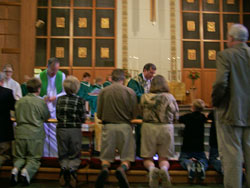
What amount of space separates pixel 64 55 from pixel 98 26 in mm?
1680

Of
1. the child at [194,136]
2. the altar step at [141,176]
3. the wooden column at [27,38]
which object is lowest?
the altar step at [141,176]

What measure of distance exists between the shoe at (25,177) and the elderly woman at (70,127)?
425 mm

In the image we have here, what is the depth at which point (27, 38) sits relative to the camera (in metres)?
7.83

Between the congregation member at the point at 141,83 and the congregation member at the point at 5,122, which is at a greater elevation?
the congregation member at the point at 141,83

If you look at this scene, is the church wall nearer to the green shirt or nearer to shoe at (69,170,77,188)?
the green shirt

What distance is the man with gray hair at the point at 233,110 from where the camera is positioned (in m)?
2.74

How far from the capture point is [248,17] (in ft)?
36.0

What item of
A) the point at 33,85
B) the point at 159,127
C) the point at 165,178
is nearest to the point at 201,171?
the point at 165,178

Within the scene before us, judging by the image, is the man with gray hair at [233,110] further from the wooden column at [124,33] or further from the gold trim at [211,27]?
the gold trim at [211,27]

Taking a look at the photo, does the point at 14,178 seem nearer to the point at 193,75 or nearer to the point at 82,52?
the point at 82,52

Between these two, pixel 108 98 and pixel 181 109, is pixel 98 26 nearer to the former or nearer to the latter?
pixel 181 109

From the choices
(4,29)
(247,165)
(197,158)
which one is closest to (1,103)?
(197,158)

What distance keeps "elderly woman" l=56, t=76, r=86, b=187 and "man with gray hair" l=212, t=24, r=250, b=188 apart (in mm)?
1694

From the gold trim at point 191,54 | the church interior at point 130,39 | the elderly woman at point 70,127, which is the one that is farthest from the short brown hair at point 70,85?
the gold trim at point 191,54
